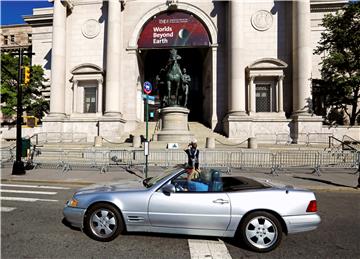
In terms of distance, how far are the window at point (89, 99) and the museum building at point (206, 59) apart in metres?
0.11

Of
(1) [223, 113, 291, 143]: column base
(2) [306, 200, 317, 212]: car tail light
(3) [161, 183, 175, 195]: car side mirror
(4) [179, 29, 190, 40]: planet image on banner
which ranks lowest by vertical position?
(2) [306, 200, 317, 212]: car tail light

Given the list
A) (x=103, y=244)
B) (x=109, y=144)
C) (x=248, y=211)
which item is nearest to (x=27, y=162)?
(x=109, y=144)

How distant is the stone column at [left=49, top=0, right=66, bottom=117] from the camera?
27.3 metres

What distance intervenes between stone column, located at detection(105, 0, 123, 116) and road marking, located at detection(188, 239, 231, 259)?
22.9 metres

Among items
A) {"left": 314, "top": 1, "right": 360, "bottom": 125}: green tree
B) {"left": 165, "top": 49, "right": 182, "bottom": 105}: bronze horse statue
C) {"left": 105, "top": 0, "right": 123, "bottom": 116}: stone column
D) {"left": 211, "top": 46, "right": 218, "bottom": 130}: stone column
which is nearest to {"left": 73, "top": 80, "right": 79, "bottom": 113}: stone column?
{"left": 105, "top": 0, "right": 123, "bottom": 116}: stone column

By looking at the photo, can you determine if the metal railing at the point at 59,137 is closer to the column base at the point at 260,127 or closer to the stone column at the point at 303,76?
the column base at the point at 260,127

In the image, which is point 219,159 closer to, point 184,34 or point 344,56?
point 344,56

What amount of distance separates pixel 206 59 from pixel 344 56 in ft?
46.7

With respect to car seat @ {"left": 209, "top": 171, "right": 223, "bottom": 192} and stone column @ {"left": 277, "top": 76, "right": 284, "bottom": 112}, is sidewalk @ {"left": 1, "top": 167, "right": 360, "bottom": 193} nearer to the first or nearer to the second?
car seat @ {"left": 209, "top": 171, "right": 223, "bottom": 192}

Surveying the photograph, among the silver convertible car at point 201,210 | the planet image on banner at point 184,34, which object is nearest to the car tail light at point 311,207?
the silver convertible car at point 201,210

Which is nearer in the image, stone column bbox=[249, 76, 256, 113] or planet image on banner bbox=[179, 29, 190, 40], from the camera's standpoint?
stone column bbox=[249, 76, 256, 113]

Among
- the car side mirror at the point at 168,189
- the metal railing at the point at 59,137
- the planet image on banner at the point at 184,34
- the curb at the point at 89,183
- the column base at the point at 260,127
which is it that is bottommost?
the curb at the point at 89,183

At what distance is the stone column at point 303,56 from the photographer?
24.4 metres

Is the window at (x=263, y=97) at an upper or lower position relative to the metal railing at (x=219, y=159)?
upper
